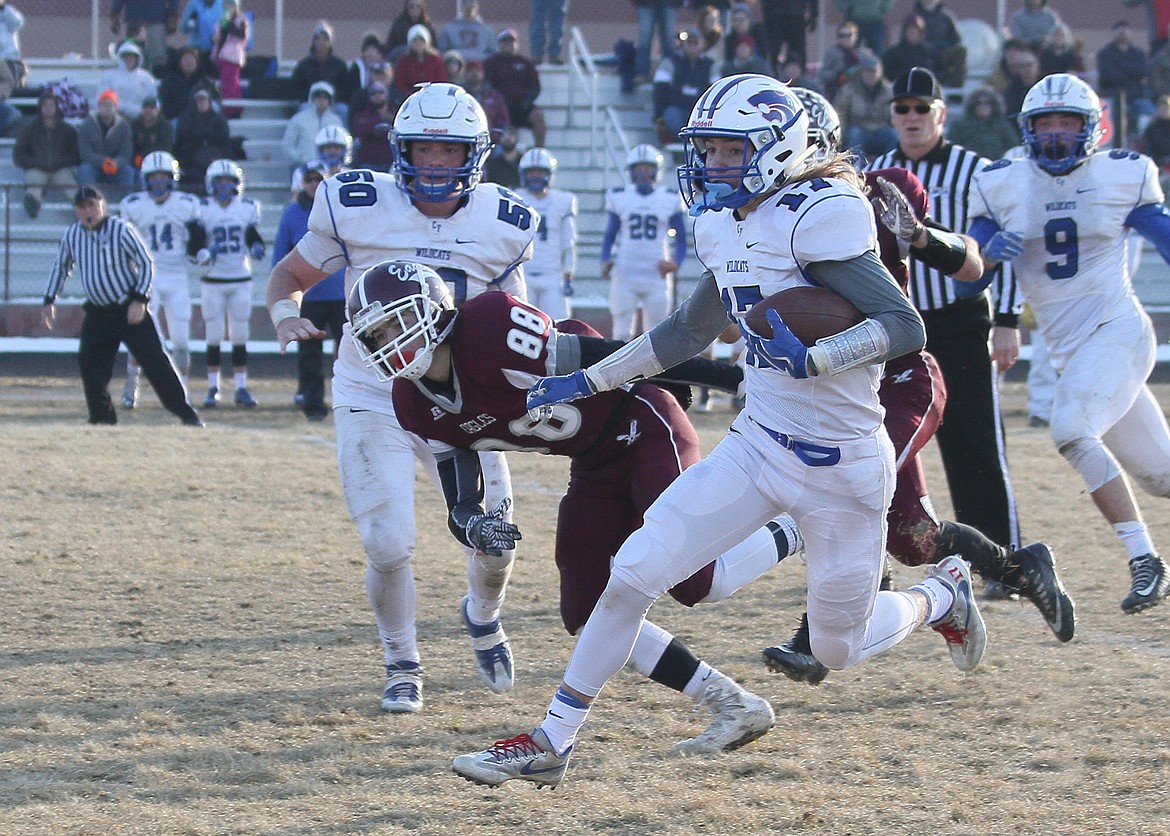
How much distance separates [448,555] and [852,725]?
105 inches

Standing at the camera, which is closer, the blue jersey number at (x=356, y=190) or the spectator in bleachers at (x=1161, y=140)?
the blue jersey number at (x=356, y=190)

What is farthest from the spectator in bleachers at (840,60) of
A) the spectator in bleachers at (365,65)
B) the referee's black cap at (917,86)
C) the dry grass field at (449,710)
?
the referee's black cap at (917,86)

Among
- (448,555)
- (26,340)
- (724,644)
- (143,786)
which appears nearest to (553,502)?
(448,555)

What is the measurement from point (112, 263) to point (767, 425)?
7597 millimetres

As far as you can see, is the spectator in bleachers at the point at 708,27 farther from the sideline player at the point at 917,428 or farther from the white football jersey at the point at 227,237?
the sideline player at the point at 917,428

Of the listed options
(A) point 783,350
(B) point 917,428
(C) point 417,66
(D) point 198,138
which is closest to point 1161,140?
(C) point 417,66

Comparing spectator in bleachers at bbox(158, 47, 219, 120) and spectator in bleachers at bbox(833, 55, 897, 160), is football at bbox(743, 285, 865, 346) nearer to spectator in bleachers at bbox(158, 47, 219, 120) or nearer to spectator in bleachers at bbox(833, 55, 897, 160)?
spectator in bleachers at bbox(833, 55, 897, 160)

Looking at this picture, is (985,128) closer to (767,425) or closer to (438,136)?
(438,136)

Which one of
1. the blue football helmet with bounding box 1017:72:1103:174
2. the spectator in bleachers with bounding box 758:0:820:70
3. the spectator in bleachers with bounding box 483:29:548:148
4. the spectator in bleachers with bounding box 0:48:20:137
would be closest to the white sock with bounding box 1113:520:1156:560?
the blue football helmet with bounding box 1017:72:1103:174

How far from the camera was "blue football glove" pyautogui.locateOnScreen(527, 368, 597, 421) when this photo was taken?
3.64 meters

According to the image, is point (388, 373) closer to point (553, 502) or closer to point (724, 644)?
point (724, 644)

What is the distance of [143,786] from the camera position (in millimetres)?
3668

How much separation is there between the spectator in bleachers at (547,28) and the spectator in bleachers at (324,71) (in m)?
2.08

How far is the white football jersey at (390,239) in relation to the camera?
458 centimetres
